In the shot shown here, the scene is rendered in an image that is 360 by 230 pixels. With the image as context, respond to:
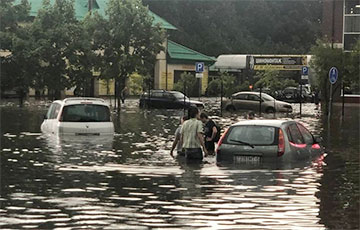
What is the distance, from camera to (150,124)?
35438 millimetres

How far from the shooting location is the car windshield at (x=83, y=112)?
79.9 ft

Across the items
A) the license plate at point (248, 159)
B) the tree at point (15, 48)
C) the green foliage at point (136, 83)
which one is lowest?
the license plate at point (248, 159)

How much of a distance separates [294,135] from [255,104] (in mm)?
34444

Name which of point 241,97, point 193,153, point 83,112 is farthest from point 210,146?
point 241,97

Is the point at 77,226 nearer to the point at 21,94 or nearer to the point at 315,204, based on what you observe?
the point at 315,204

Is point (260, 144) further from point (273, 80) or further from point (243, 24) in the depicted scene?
point (243, 24)

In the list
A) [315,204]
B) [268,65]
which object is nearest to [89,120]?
[315,204]

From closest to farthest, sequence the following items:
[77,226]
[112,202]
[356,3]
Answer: [77,226]
[112,202]
[356,3]

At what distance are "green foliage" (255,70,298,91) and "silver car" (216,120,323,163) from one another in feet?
162

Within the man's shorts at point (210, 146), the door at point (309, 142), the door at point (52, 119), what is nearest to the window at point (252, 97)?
the door at point (52, 119)

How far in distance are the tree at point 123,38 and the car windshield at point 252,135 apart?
115 feet

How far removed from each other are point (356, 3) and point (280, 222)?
60.8m

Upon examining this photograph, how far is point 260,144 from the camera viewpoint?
57.3ft

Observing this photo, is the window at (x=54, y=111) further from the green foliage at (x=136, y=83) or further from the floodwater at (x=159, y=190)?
the green foliage at (x=136, y=83)
